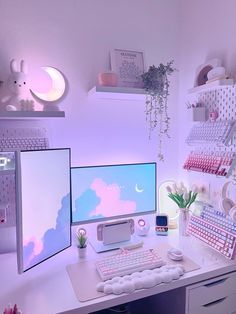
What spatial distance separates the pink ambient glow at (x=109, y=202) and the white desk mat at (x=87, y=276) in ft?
1.07

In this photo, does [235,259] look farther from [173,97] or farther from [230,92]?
[173,97]

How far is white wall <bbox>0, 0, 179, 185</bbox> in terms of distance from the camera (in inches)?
56.2

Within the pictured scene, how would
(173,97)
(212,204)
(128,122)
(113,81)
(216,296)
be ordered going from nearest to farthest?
(216,296) < (113,81) < (212,204) < (128,122) < (173,97)

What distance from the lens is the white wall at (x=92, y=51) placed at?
1.43 m

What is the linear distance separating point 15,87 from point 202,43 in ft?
3.90

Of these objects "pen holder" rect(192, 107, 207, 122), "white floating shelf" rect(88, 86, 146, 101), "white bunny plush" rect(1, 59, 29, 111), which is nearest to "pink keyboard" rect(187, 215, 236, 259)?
"pen holder" rect(192, 107, 207, 122)

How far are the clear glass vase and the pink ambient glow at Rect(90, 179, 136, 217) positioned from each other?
0.33 metres

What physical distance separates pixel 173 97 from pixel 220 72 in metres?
0.51

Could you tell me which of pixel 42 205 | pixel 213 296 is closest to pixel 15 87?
pixel 42 205

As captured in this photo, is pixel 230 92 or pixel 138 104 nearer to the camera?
pixel 230 92

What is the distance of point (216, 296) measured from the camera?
1210 mm

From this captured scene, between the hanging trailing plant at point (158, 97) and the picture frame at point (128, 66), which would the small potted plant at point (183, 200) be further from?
the picture frame at point (128, 66)

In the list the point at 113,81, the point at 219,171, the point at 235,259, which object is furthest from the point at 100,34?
the point at 235,259

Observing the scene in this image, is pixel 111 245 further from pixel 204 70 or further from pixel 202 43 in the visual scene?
pixel 202 43
